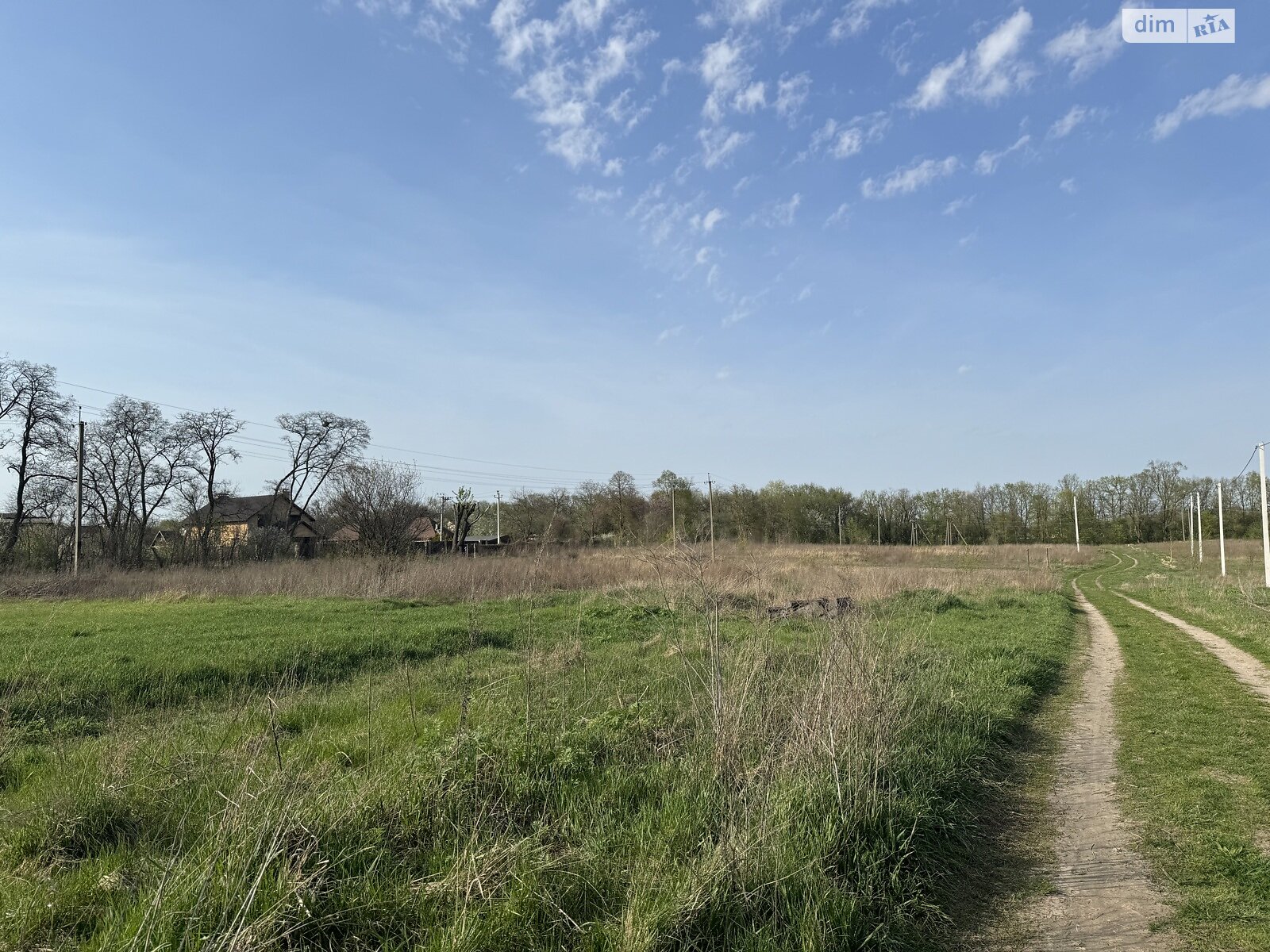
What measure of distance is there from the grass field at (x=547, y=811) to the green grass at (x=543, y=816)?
18 mm

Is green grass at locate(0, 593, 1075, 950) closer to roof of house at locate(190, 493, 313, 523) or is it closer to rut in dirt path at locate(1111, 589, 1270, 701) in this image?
rut in dirt path at locate(1111, 589, 1270, 701)

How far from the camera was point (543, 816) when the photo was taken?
440 cm

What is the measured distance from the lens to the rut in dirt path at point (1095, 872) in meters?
3.60

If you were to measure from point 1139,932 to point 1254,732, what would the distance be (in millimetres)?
5341

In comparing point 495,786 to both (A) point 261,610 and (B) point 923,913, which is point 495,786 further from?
(A) point 261,610

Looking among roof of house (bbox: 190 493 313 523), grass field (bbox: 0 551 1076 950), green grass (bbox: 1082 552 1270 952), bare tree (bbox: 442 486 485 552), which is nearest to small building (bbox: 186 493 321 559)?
roof of house (bbox: 190 493 313 523)

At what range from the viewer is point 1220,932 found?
357 centimetres

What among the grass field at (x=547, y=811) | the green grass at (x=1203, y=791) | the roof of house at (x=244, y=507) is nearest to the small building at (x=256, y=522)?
the roof of house at (x=244, y=507)

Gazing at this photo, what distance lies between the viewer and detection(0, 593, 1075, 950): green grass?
128 inches

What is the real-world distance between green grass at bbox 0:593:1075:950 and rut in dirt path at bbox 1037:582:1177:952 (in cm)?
41

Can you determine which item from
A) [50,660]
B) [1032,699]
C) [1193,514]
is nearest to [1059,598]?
[1032,699]

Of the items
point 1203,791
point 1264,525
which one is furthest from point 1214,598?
point 1203,791

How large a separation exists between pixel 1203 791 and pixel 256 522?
74.0 metres

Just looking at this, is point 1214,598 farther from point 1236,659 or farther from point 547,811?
point 547,811
